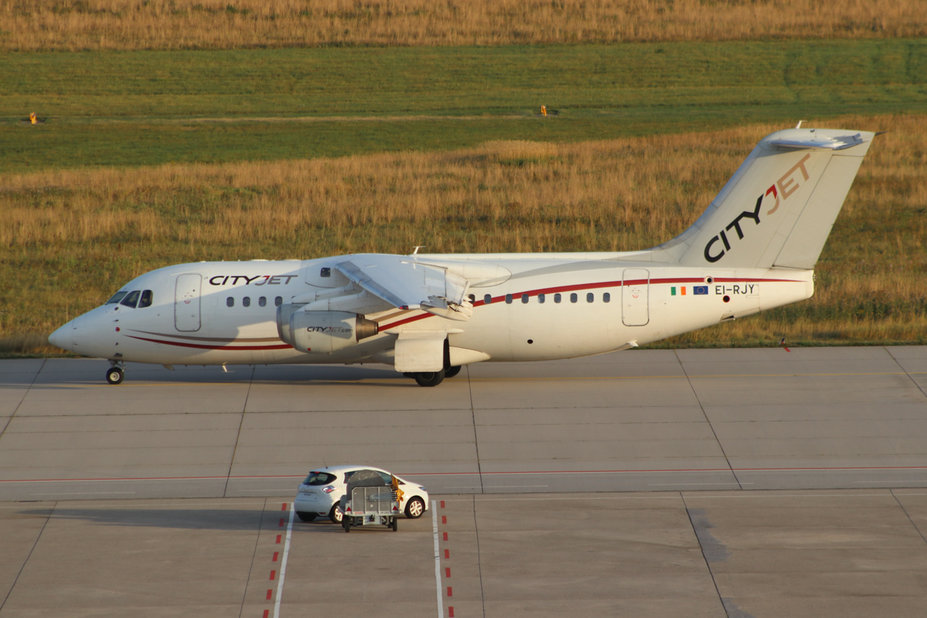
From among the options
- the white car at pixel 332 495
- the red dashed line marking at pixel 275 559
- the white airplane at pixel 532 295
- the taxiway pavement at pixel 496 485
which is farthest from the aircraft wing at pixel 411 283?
the red dashed line marking at pixel 275 559

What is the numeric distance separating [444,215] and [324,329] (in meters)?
22.2

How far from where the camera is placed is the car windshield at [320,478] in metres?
21.8

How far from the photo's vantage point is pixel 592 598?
19.0 meters

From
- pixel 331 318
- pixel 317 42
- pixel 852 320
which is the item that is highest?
pixel 317 42

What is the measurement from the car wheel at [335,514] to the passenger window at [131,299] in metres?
11.4

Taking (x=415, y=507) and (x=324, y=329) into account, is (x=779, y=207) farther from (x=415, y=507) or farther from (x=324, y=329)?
(x=415, y=507)

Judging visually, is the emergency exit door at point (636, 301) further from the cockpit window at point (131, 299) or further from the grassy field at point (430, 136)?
the cockpit window at point (131, 299)

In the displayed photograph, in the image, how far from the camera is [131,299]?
101 ft

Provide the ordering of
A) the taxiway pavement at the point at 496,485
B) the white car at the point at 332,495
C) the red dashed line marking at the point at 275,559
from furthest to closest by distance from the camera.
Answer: the white car at the point at 332,495 → the taxiway pavement at the point at 496,485 → the red dashed line marking at the point at 275,559

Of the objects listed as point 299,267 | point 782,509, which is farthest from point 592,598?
point 299,267

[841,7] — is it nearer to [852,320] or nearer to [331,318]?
[852,320]

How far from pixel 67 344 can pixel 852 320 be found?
74.1ft

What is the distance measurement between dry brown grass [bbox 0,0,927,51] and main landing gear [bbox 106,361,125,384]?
6210cm

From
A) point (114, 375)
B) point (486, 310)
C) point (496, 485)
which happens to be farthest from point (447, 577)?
point (114, 375)
